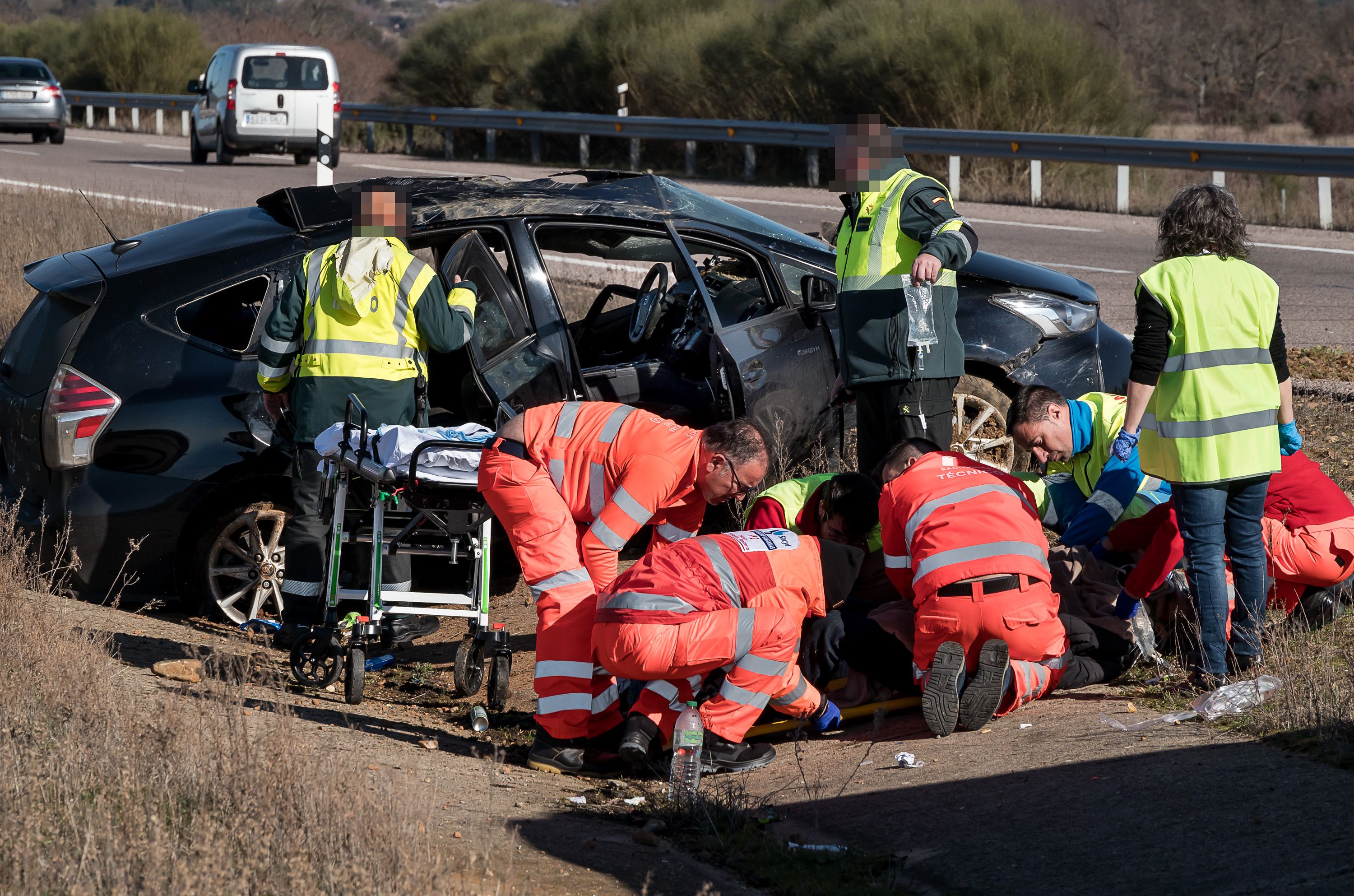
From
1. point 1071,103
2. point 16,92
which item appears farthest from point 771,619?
point 16,92

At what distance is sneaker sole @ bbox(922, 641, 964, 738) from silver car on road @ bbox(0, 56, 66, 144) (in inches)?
987

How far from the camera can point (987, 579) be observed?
4.56 m

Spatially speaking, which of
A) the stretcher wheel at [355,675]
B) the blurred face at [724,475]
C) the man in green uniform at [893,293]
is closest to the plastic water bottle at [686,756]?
the blurred face at [724,475]

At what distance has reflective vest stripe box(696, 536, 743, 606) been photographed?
4445 millimetres

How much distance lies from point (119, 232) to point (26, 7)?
278 feet

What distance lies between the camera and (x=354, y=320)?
5.18 meters

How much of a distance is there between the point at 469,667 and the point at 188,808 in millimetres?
1659

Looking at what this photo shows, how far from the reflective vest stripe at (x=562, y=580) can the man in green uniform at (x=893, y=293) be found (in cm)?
163

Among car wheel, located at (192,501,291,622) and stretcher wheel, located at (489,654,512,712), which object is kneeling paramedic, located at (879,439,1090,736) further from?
car wheel, located at (192,501,291,622)

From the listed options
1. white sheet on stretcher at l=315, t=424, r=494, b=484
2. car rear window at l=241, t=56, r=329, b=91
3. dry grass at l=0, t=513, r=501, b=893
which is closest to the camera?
dry grass at l=0, t=513, r=501, b=893

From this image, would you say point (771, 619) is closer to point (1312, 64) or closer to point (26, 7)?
point (1312, 64)

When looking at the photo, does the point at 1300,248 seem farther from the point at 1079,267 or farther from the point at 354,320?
the point at 354,320

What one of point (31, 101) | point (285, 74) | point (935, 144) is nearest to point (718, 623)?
point (935, 144)

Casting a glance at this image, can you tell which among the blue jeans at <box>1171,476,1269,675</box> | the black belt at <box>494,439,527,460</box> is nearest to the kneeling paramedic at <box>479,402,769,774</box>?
the black belt at <box>494,439,527,460</box>
